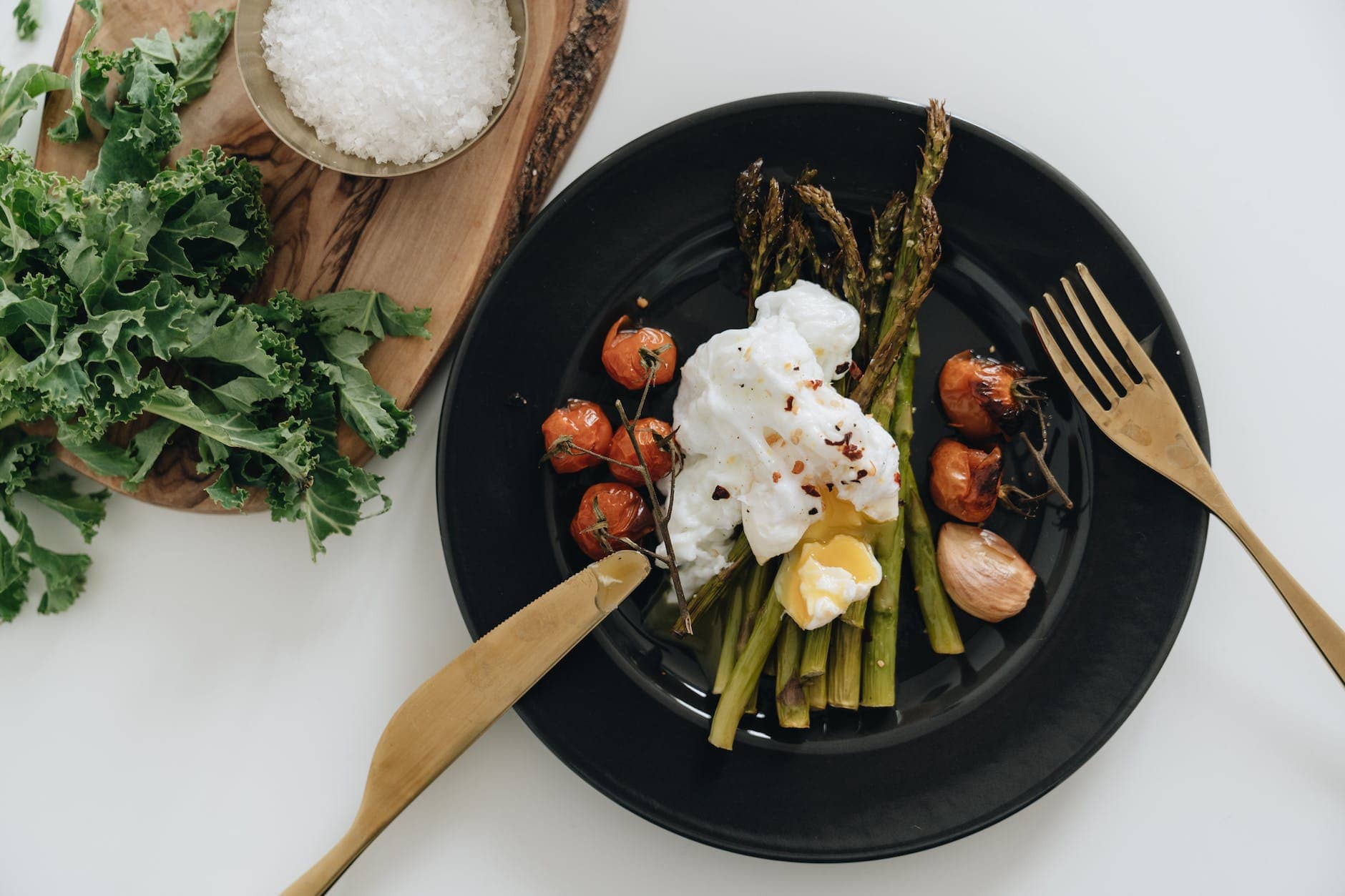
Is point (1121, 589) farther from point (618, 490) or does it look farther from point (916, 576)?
point (618, 490)

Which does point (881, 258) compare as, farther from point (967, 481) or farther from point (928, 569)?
point (928, 569)

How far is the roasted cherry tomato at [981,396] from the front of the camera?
2.11 m

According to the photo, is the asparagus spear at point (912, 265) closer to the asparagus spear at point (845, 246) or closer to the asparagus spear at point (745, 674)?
the asparagus spear at point (845, 246)

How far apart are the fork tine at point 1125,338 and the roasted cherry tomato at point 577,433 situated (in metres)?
1.27

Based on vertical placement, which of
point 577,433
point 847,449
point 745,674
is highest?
point 847,449

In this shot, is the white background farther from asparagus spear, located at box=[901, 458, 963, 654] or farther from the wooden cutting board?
asparagus spear, located at box=[901, 458, 963, 654]

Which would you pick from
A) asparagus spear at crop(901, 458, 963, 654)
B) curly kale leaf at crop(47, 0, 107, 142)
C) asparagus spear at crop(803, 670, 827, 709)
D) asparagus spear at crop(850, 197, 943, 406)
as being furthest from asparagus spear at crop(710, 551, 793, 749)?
curly kale leaf at crop(47, 0, 107, 142)

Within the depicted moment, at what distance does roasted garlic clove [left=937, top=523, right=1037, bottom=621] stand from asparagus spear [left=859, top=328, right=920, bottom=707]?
12 cm

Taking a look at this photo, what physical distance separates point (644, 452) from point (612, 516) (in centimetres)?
18

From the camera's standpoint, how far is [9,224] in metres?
1.85

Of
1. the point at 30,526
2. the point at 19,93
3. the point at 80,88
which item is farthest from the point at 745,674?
the point at 19,93

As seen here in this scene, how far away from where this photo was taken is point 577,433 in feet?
6.95

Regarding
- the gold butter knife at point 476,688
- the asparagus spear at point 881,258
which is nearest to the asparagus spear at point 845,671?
the gold butter knife at point 476,688

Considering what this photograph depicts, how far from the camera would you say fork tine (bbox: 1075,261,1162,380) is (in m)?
2.08
